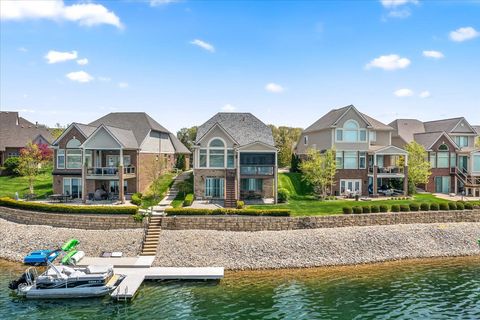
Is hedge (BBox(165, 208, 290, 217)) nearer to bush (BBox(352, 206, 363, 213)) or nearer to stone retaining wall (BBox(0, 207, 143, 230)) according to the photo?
stone retaining wall (BBox(0, 207, 143, 230))

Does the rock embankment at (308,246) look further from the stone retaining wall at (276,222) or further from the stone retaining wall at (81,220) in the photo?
the stone retaining wall at (81,220)

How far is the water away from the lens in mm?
18812

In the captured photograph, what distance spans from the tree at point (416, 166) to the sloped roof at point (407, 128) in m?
5.87

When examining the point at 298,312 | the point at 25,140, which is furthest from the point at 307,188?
the point at 25,140

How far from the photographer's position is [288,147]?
5650 centimetres

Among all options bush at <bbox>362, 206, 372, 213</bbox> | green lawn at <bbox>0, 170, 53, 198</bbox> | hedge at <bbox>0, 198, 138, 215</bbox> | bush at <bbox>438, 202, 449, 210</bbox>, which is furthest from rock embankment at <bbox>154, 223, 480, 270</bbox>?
green lawn at <bbox>0, 170, 53, 198</bbox>

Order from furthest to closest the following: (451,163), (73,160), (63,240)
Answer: (451,163) < (73,160) < (63,240)

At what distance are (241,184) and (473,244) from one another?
19903 millimetres

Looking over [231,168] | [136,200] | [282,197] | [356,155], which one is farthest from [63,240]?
[356,155]

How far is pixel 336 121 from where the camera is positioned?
132ft

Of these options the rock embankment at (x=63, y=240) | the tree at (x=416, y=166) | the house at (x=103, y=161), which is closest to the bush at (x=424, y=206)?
the tree at (x=416, y=166)

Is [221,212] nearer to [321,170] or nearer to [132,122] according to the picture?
[321,170]

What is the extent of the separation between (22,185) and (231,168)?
24729 millimetres

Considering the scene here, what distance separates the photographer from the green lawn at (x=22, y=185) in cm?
4056
